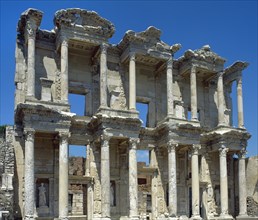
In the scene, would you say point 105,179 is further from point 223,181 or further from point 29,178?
point 223,181

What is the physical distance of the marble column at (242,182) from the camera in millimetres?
22234

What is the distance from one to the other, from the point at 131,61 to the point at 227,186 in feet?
26.4

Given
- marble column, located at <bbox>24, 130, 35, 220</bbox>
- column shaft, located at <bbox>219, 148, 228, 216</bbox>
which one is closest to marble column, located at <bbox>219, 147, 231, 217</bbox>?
column shaft, located at <bbox>219, 148, 228, 216</bbox>

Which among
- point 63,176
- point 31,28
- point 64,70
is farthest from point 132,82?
point 63,176

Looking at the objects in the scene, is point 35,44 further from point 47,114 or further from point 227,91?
point 227,91

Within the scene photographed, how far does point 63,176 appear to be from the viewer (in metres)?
17.5

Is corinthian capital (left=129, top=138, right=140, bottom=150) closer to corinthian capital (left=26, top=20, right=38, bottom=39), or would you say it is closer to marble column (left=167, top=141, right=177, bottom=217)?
marble column (left=167, top=141, right=177, bottom=217)

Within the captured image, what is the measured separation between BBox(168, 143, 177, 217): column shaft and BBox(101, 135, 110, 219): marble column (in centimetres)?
309

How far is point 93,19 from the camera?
65.4 feet

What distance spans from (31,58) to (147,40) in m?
5.82

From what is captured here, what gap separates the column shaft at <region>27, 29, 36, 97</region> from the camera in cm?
1786

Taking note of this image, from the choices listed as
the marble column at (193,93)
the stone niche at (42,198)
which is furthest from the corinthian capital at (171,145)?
the stone niche at (42,198)

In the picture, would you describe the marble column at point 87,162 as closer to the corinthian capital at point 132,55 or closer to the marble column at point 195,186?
the corinthian capital at point 132,55

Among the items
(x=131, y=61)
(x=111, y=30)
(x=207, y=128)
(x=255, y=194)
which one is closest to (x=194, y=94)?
(x=207, y=128)
